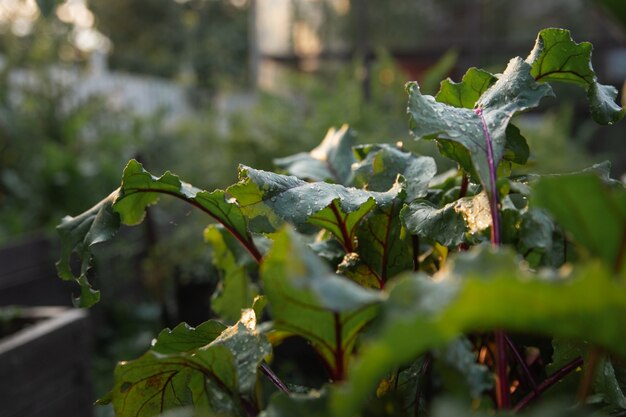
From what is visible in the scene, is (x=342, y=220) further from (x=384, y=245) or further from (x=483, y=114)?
(x=483, y=114)

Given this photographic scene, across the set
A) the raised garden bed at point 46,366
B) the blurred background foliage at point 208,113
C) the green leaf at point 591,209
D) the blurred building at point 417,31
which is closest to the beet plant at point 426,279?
the green leaf at point 591,209

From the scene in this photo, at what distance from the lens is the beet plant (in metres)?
0.33

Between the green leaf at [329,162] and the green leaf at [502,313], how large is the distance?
2.14 ft

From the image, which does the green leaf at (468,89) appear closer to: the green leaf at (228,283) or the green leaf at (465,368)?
the green leaf at (465,368)

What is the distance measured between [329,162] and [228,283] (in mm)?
267

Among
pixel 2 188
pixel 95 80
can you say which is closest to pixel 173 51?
pixel 95 80

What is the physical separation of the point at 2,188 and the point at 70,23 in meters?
2.20

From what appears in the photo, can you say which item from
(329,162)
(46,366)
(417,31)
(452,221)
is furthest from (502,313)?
(417,31)

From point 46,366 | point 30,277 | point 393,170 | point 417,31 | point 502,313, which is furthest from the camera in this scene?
point 417,31

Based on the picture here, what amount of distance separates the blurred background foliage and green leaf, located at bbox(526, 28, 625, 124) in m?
0.28

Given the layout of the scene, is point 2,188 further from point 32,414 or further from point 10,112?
point 32,414

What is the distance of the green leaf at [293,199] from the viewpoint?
665mm

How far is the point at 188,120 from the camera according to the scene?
7.92 m

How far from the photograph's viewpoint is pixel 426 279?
379 millimetres
